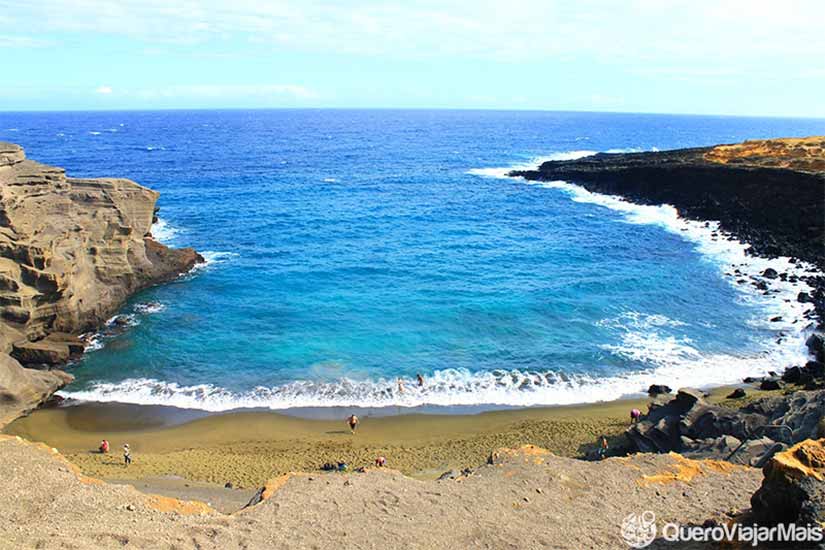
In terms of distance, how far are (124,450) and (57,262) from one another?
14547 mm

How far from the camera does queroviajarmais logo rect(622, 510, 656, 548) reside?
1305 cm

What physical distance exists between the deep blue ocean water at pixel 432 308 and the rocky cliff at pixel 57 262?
192cm

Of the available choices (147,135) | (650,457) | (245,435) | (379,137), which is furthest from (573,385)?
(147,135)

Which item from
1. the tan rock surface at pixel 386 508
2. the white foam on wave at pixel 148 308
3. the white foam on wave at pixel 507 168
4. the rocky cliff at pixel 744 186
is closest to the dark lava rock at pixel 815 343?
the rocky cliff at pixel 744 186

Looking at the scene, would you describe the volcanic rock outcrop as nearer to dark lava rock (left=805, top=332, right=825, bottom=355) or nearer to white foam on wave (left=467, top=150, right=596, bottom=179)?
dark lava rock (left=805, top=332, right=825, bottom=355)

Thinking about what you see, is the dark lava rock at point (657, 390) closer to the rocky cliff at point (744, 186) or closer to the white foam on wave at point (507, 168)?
the rocky cliff at point (744, 186)

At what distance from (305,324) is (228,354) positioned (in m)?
5.45

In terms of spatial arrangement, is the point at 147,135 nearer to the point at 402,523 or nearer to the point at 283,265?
the point at 283,265

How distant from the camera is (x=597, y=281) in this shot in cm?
4478

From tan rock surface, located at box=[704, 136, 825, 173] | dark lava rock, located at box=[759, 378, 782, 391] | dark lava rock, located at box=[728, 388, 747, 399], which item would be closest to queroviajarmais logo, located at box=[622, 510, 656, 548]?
dark lava rock, located at box=[728, 388, 747, 399]

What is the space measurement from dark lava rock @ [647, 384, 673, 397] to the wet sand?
2.00 ft

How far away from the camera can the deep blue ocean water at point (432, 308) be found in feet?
101

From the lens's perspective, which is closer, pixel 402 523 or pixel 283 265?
pixel 402 523

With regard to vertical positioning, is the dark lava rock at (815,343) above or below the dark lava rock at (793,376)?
above
